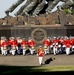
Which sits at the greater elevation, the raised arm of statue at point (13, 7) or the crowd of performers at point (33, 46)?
the raised arm of statue at point (13, 7)

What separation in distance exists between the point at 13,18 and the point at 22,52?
25.8 ft

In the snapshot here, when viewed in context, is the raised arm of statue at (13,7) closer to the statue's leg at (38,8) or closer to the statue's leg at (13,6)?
the statue's leg at (13,6)

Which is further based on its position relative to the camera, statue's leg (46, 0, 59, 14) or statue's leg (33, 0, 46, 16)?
statue's leg (46, 0, 59, 14)

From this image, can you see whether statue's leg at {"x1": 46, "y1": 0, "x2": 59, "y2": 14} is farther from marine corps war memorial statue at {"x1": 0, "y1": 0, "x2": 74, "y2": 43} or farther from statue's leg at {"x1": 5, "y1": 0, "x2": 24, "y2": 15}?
statue's leg at {"x1": 5, "y1": 0, "x2": 24, "y2": 15}

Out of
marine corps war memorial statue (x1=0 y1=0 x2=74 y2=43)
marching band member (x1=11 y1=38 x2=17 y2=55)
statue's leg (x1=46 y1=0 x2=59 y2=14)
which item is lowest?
marching band member (x1=11 y1=38 x2=17 y2=55)

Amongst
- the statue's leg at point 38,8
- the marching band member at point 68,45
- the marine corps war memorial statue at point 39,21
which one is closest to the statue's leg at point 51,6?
the marine corps war memorial statue at point 39,21

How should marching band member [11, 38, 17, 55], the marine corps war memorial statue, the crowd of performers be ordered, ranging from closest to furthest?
the crowd of performers → marching band member [11, 38, 17, 55] → the marine corps war memorial statue

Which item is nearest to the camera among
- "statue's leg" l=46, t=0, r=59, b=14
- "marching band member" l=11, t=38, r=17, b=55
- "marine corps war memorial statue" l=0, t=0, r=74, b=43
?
"marching band member" l=11, t=38, r=17, b=55

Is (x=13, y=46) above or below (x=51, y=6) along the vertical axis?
below

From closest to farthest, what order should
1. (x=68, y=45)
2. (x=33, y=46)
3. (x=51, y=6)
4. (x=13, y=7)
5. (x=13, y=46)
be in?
(x=68, y=45), (x=13, y=46), (x=33, y=46), (x=51, y=6), (x=13, y=7)

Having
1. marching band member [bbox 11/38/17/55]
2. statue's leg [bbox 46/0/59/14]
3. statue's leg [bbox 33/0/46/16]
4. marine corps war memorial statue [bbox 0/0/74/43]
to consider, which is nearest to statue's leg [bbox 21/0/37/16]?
marine corps war memorial statue [bbox 0/0/74/43]

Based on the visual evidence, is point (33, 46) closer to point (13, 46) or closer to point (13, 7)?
point (13, 46)

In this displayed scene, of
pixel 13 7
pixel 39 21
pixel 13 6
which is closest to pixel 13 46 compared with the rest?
pixel 39 21

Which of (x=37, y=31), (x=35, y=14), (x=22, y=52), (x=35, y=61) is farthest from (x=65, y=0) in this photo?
(x=35, y=61)
